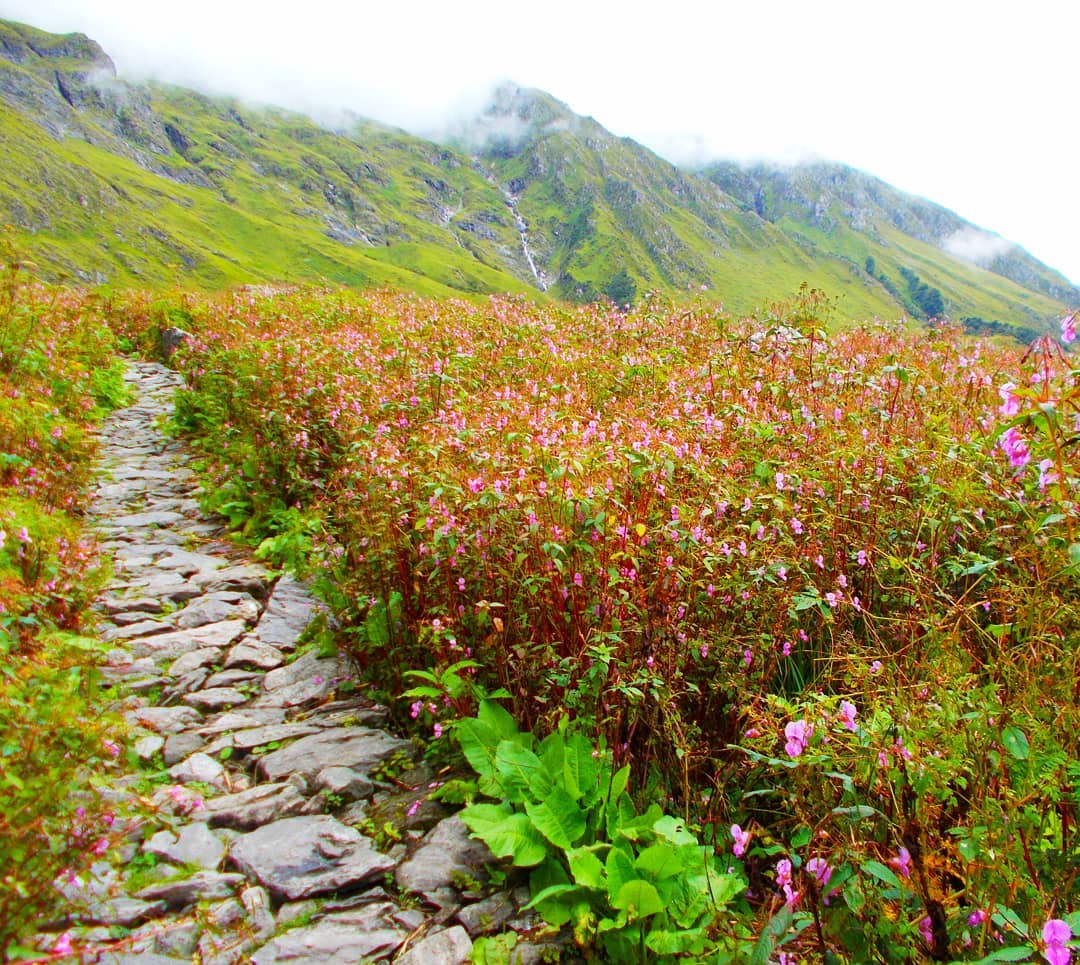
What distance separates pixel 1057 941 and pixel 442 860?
2.52 metres

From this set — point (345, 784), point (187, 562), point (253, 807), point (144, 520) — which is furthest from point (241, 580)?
point (345, 784)

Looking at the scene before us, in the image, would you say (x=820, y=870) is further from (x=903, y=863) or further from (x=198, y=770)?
(x=198, y=770)

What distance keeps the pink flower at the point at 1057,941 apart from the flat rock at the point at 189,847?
133 inches

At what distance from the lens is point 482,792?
140 inches

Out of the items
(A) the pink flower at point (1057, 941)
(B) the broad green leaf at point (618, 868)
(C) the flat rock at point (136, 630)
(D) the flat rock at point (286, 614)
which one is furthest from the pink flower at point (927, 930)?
(C) the flat rock at point (136, 630)

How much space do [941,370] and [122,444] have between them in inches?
469

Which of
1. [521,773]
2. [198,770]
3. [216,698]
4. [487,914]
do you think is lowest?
[216,698]

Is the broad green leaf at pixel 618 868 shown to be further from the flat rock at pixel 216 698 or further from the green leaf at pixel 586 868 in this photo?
the flat rock at pixel 216 698

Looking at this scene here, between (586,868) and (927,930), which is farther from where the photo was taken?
(586,868)

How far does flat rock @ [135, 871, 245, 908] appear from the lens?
295 cm

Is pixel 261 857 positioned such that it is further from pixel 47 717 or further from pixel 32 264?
pixel 32 264

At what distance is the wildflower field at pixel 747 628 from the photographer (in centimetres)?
230

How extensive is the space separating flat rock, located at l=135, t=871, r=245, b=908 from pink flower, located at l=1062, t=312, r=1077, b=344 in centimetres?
425

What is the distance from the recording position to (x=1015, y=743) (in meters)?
2.20
